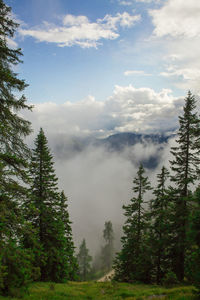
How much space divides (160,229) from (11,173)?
17.2 metres

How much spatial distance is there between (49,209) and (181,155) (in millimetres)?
13992

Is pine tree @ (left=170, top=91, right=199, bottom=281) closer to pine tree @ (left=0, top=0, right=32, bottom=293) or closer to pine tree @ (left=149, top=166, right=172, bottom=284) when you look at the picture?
pine tree @ (left=149, top=166, right=172, bottom=284)

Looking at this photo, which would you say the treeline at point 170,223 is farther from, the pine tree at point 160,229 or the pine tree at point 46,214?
the pine tree at point 46,214

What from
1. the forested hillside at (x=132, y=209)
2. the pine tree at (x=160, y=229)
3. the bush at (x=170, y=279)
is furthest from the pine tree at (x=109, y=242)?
the bush at (x=170, y=279)

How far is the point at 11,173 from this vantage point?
6.99 m

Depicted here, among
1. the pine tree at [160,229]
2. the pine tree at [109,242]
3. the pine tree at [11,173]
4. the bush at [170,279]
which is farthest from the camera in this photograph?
the pine tree at [109,242]

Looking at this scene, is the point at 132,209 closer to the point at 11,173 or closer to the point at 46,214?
the point at 46,214

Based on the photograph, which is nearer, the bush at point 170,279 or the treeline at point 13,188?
the treeline at point 13,188

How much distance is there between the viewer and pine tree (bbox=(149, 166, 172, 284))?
18.7 metres

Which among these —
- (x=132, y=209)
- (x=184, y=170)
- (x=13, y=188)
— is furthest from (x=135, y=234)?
(x=13, y=188)

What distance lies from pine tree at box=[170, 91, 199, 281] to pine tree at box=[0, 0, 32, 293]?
14.2 m

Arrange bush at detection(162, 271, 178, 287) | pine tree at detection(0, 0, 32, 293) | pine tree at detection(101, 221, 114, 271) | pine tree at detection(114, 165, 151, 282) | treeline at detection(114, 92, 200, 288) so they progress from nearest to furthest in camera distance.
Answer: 1. pine tree at detection(0, 0, 32, 293)
2. bush at detection(162, 271, 178, 287)
3. treeline at detection(114, 92, 200, 288)
4. pine tree at detection(114, 165, 151, 282)
5. pine tree at detection(101, 221, 114, 271)

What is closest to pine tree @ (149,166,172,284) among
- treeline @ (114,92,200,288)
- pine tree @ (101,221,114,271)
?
treeline @ (114,92,200,288)

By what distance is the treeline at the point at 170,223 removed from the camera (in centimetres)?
1670
